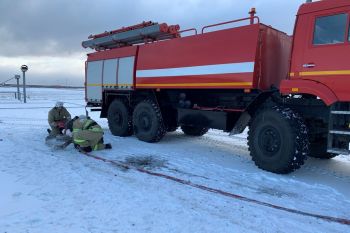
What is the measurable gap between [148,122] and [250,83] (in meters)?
3.87

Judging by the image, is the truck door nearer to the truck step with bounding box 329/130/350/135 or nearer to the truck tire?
the truck step with bounding box 329/130/350/135

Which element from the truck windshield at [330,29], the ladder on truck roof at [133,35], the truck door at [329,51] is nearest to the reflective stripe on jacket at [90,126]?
the ladder on truck roof at [133,35]

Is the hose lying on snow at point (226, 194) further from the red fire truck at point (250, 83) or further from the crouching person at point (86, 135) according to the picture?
the red fire truck at point (250, 83)

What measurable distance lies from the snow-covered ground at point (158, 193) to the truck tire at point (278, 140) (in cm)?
25

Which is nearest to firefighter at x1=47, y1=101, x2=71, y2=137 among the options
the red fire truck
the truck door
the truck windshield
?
the red fire truck

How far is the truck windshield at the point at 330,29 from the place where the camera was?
582 cm

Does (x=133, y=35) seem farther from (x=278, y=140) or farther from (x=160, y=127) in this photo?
(x=278, y=140)

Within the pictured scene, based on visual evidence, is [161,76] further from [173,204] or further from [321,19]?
[173,204]

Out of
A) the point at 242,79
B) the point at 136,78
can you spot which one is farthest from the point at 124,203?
the point at 136,78

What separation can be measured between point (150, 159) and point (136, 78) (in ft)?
11.3

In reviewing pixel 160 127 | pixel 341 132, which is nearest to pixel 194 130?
pixel 160 127

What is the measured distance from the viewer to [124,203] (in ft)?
16.2

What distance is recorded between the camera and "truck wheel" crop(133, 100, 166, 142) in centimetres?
993

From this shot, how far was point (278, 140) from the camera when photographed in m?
6.67
